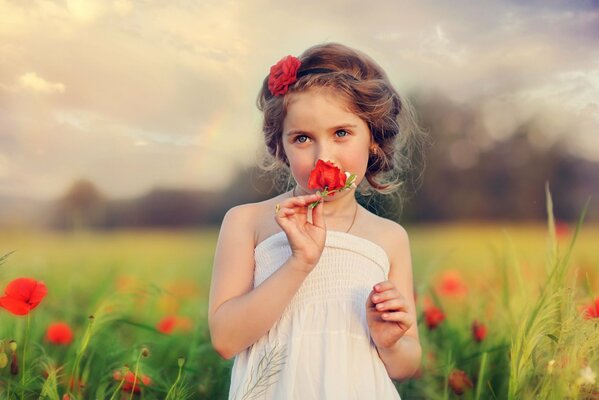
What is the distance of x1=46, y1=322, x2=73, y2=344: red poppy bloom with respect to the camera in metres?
2.19

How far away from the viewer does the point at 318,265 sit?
1778 mm

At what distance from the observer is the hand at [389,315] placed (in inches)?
61.4

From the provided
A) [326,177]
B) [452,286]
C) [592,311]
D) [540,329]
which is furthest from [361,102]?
[452,286]

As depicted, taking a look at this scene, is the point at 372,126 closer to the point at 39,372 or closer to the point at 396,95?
the point at 396,95

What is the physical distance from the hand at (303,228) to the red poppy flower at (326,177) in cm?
3

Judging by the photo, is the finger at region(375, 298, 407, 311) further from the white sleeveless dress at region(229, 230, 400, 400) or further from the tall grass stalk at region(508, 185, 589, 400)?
the tall grass stalk at region(508, 185, 589, 400)

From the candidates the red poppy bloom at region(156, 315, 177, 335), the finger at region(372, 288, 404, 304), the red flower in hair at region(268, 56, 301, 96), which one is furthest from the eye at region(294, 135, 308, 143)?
the red poppy bloom at region(156, 315, 177, 335)

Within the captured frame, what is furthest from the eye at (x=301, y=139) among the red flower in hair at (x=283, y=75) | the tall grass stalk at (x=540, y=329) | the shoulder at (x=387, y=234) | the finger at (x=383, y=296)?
the tall grass stalk at (x=540, y=329)

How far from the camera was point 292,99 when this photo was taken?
181 cm

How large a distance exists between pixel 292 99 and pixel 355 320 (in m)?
0.54

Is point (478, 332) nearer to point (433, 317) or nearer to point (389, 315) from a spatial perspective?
point (433, 317)

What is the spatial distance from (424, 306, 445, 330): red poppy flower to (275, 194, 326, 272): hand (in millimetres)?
737

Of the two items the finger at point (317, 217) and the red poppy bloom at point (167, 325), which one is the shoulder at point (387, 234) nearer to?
the finger at point (317, 217)

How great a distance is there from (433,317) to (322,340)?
2.14ft
